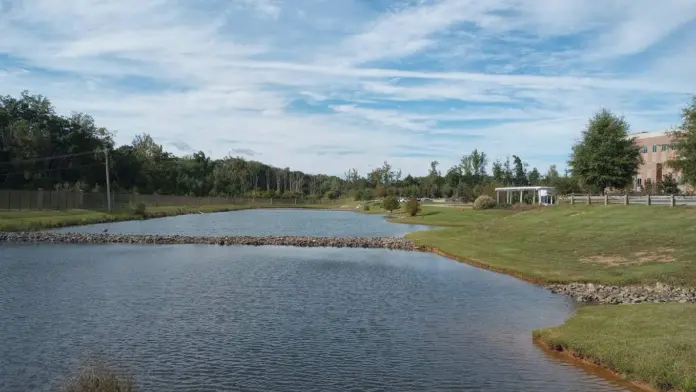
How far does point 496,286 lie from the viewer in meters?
28.4

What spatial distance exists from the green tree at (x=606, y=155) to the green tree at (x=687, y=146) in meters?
8.10

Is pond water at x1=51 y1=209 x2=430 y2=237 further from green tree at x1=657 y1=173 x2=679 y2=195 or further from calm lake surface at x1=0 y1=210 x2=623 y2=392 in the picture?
green tree at x1=657 y1=173 x2=679 y2=195

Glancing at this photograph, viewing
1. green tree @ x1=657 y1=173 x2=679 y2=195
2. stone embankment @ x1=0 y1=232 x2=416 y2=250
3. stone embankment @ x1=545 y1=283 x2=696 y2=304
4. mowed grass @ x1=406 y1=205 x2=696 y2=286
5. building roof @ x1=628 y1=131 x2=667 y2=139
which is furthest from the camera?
building roof @ x1=628 y1=131 x2=667 y2=139

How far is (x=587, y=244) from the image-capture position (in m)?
39.1

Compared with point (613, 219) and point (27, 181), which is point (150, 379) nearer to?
point (613, 219)

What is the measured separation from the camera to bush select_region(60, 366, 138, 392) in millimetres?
10773

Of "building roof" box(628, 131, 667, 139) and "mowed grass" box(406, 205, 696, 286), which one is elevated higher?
"building roof" box(628, 131, 667, 139)

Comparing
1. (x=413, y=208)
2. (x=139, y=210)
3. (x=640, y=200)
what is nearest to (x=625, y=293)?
(x=640, y=200)

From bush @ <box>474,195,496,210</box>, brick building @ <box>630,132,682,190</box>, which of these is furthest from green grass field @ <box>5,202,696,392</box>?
brick building @ <box>630,132,682,190</box>

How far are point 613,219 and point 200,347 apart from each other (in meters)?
37.5

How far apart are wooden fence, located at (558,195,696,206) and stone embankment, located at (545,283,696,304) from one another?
24.4 meters

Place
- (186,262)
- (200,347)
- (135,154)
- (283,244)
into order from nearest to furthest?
(200,347) → (186,262) → (283,244) → (135,154)

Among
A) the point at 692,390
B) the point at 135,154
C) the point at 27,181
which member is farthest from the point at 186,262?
the point at 135,154

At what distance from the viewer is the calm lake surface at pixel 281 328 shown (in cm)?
1409
